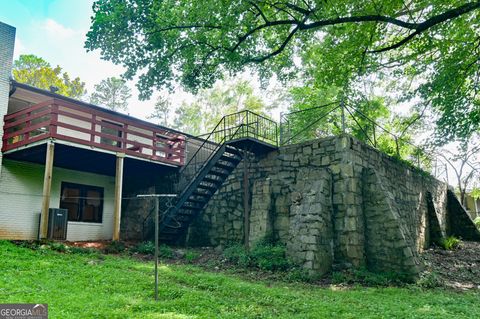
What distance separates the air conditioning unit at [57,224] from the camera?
10.7 m

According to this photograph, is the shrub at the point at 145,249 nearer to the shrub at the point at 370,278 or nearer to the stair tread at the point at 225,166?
the stair tread at the point at 225,166

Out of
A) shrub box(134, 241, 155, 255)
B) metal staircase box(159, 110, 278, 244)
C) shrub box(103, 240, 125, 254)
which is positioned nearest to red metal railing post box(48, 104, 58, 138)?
shrub box(103, 240, 125, 254)

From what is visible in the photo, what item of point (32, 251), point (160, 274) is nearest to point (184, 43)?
point (160, 274)

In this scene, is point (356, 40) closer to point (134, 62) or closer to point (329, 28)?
point (329, 28)

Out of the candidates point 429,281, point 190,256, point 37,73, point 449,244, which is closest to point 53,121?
point 190,256

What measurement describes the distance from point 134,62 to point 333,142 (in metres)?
6.01

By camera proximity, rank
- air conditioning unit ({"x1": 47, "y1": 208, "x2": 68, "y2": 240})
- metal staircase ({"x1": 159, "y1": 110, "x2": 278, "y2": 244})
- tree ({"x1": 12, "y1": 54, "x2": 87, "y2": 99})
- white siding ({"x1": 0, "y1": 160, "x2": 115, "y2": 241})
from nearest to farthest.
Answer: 1. air conditioning unit ({"x1": 47, "y1": 208, "x2": 68, "y2": 240})
2. metal staircase ({"x1": 159, "y1": 110, "x2": 278, "y2": 244})
3. white siding ({"x1": 0, "y1": 160, "x2": 115, "y2": 241})
4. tree ({"x1": 12, "y1": 54, "x2": 87, "y2": 99})

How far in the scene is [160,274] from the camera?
8055 mm

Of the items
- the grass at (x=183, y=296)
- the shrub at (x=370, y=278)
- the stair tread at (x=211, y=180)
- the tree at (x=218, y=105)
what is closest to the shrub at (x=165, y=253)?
the grass at (x=183, y=296)

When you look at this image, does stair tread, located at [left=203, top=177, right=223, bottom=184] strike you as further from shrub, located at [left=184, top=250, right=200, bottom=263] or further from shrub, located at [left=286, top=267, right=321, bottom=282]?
shrub, located at [left=286, top=267, right=321, bottom=282]

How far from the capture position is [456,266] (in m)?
10.7

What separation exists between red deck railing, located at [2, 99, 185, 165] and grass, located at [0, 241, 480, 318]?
3.88 m

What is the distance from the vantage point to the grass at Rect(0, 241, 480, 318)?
5.24 meters

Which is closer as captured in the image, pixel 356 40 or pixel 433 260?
pixel 356 40
